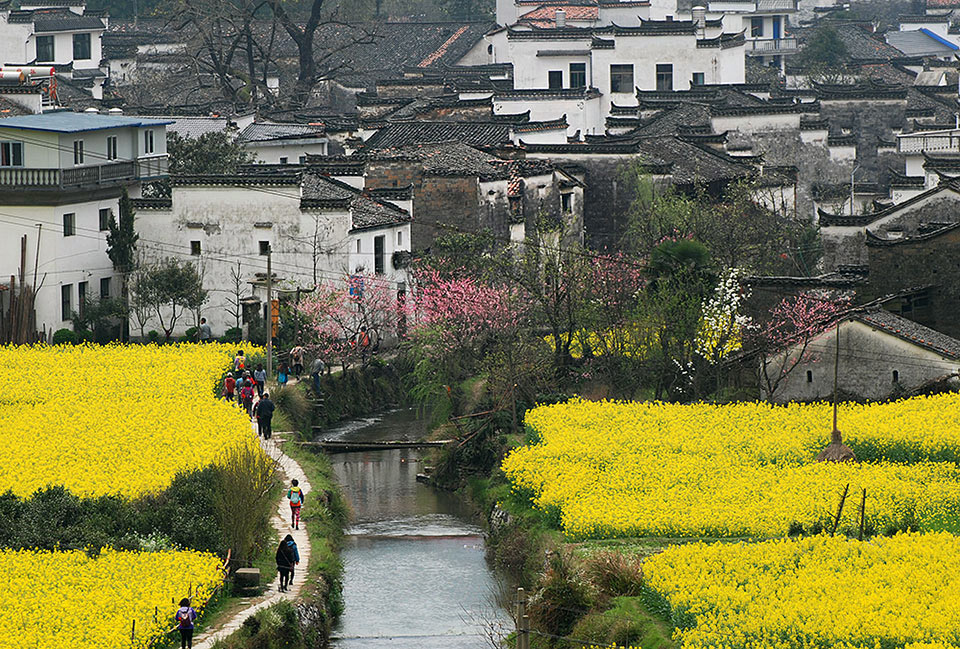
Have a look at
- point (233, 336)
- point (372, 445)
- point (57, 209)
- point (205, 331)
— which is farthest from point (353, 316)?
point (372, 445)

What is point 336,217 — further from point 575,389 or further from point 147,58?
point 147,58

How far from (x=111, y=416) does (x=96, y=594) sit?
1537 centimetres

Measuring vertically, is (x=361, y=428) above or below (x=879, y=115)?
below

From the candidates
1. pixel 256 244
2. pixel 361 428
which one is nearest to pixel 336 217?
pixel 256 244

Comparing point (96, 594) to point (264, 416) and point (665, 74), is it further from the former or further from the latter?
point (665, 74)

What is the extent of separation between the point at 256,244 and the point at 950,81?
178 feet

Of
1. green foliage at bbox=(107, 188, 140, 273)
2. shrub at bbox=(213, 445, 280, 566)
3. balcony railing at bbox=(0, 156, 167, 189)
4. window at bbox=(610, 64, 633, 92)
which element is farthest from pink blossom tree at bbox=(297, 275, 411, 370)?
window at bbox=(610, 64, 633, 92)

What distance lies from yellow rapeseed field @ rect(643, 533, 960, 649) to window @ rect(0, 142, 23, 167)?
3466 centimetres

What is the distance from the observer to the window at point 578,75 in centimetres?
9994

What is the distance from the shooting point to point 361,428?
56062 mm

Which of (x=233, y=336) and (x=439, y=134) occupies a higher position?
(x=439, y=134)

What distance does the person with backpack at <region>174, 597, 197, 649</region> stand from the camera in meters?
30.3

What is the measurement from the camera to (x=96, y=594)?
102 feet

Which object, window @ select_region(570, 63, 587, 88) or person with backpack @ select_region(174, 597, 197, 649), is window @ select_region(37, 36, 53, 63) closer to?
window @ select_region(570, 63, 587, 88)
